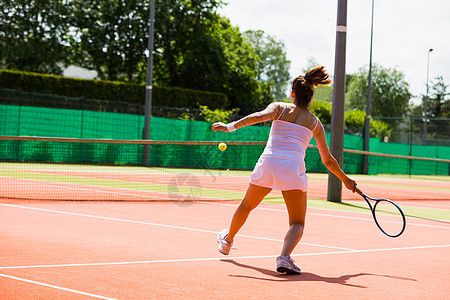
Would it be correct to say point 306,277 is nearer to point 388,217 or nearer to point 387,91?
point 388,217

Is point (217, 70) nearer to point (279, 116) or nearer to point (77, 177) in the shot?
point (77, 177)

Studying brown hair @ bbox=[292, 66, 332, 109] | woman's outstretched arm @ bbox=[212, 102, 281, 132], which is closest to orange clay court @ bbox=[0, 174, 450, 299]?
woman's outstretched arm @ bbox=[212, 102, 281, 132]

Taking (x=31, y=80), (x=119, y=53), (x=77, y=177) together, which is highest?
(x=119, y=53)

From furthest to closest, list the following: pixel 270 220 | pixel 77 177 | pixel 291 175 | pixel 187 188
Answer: pixel 77 177 < pixel 187 188 < pixel 270 220 < pixel 291 175

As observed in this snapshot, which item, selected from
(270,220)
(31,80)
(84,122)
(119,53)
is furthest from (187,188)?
(119,53)

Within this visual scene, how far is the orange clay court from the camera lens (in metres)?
4.67

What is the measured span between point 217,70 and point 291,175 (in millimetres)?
33293

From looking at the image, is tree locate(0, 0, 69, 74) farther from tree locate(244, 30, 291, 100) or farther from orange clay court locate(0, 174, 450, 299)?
tree locate(244, 30, 291, 100)

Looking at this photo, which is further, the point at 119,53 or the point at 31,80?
the point at 119,53

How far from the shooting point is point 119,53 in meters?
36.9

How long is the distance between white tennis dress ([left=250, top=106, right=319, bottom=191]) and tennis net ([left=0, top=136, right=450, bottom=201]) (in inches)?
262

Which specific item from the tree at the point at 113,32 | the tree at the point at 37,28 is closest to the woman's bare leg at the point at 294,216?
the tree at the point at 113,32

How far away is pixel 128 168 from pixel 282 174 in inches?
674

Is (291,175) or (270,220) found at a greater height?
(291,175)
